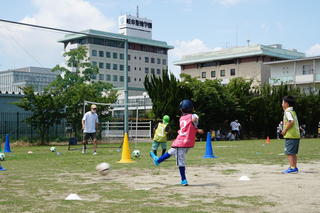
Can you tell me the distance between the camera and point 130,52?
143125 millimetres

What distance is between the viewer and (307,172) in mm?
11047

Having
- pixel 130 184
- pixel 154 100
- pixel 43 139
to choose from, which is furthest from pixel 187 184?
pixel 154 100

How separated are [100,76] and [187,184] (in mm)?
133184

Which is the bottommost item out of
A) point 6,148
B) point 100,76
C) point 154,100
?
point 6,148

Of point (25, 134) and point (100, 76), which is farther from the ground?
point (100, 76)

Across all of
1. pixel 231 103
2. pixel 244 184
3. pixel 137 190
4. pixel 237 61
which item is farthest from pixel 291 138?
pixel 237 61

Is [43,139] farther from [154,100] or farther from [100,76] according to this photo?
[100,76]

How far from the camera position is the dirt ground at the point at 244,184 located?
6.94 metres

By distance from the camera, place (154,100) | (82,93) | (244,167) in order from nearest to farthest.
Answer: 1. (244,167)
2. (82,93)
3. (154,100)

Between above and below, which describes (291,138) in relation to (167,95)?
below

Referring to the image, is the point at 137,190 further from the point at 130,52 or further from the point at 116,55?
the point at 116,55

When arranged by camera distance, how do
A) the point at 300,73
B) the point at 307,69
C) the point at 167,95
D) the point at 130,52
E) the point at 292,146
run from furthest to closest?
1. the point at 130,52
2. the point at 300,73
3. the point at 307,69
4. the point at 167,95
5. the point at 292,146

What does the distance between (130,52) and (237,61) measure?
60.0 m

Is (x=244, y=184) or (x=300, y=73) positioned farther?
(x=300, y=73)
